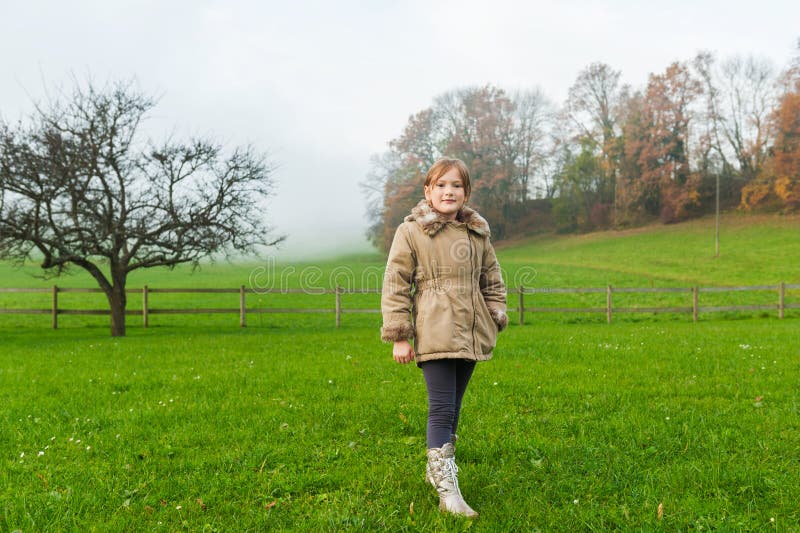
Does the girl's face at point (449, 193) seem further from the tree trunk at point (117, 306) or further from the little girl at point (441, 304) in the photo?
the tree trunk at point (117, 306)

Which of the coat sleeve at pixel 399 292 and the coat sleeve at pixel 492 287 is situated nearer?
the coat sleeve at pixel 399 292

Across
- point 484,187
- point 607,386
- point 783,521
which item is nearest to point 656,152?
point 484,187

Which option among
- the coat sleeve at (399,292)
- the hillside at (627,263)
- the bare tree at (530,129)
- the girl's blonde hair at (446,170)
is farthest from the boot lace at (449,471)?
the bare tree at (530,129)

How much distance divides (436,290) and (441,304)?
10cm

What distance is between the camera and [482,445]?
4520 mm

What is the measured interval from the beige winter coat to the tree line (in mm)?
34973

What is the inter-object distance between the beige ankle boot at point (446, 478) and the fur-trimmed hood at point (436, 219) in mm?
1355

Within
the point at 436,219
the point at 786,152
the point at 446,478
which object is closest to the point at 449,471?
the point at 446,478

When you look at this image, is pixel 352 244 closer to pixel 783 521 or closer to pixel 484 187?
pixel 484 187

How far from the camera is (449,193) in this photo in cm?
351

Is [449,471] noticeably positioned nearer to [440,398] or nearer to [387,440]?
[440,398]

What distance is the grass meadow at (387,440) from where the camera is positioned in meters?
3.39

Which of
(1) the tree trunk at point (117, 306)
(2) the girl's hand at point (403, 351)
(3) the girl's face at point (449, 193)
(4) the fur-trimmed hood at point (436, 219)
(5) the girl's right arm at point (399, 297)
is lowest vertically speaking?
(1) the tree trunk at point (117, 306)

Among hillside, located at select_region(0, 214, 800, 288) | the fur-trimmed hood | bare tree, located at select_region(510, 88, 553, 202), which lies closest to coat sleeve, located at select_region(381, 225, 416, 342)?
the fur-trimmed hood
